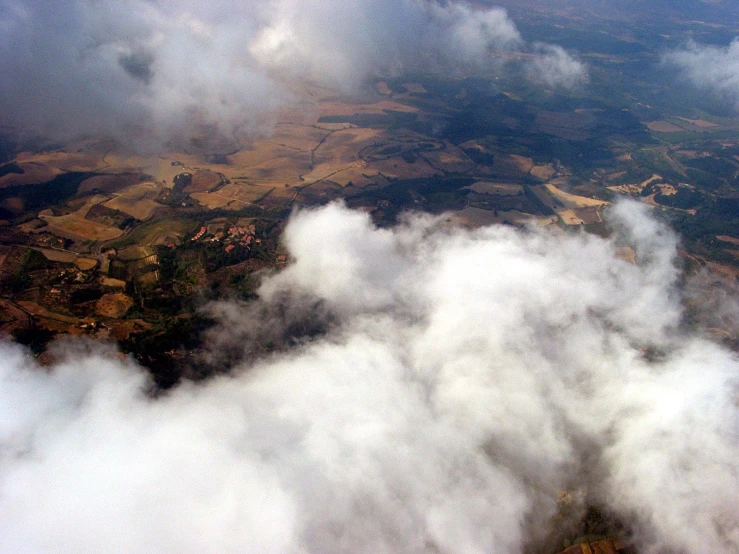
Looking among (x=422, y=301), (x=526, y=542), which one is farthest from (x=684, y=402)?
(x=422, y=301)

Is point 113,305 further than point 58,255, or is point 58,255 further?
point 58,255

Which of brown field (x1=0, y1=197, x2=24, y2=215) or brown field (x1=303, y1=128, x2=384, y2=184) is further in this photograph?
brown field (x1=303, y1=128, x2=384, y2=184)

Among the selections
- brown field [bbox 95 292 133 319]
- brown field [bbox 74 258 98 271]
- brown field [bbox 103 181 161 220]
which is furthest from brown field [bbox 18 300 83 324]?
brown field [bbox 103 181 161 220]

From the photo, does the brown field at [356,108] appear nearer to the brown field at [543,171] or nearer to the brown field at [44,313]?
the brown field at [543,171]

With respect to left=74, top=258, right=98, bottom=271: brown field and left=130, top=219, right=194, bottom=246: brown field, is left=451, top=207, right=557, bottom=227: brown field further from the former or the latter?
left=74, top=258, right=98, bottom=271: brown field

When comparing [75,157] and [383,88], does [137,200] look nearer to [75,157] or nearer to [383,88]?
[75,157]

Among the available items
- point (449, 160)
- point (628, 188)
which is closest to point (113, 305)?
point (449, 160)
